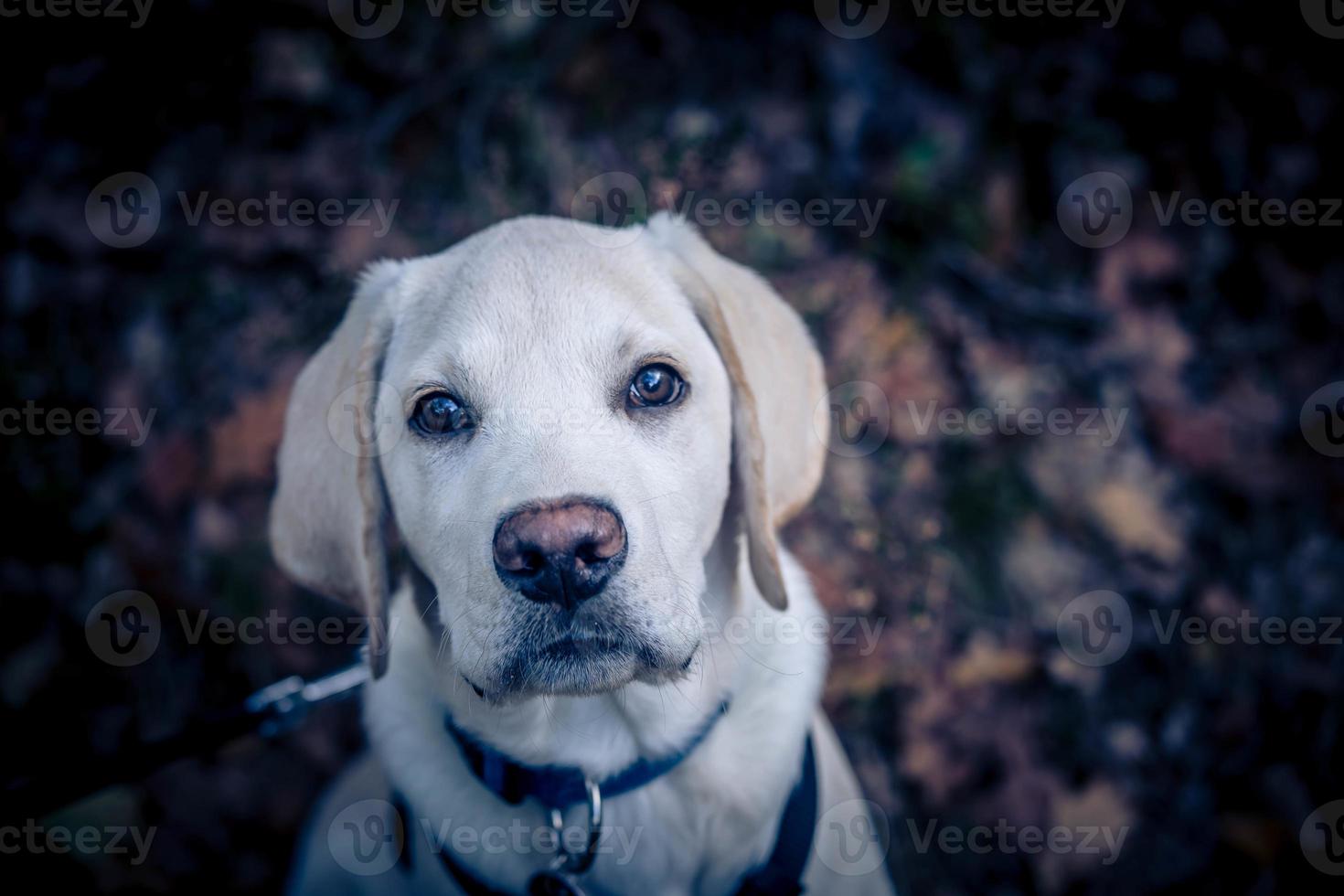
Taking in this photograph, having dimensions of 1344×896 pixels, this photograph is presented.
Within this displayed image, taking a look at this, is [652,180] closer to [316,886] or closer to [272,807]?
[316,886]

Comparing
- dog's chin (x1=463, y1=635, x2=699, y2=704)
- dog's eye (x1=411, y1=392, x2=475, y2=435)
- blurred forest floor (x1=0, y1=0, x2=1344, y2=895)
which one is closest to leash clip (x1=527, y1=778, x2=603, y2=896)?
dog's chin (x1=463, y1=635, x2=699, y2=704)

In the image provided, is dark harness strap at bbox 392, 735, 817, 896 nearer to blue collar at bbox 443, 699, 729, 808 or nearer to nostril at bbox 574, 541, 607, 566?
blue collar at bbox 443, 699, 729, 808

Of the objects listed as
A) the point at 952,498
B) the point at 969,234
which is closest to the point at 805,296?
the point at 969,234

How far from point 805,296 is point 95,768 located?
340 cm

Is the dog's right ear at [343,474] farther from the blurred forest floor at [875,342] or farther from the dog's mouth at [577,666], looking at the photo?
the blurred forest floor at [875,342]

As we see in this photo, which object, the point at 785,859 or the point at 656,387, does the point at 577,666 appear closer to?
the point at 656,387

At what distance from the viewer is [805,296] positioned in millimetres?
3975

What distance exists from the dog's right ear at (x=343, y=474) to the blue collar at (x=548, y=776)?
1.28 feet

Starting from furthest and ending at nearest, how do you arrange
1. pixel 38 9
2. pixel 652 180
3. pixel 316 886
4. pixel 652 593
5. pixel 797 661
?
pixel 38 9 < pixel 652 180 < pixel 316 886 < pixel 797 661 < pixel 652 593

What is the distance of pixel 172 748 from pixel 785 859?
2.06 metres

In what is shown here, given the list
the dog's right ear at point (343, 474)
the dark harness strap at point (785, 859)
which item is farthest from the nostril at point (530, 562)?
the dark harness strap at point (785, 859)

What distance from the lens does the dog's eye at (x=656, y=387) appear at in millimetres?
2154

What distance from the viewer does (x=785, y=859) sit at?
2314mm

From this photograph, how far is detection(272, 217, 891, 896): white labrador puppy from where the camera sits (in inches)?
77.9
